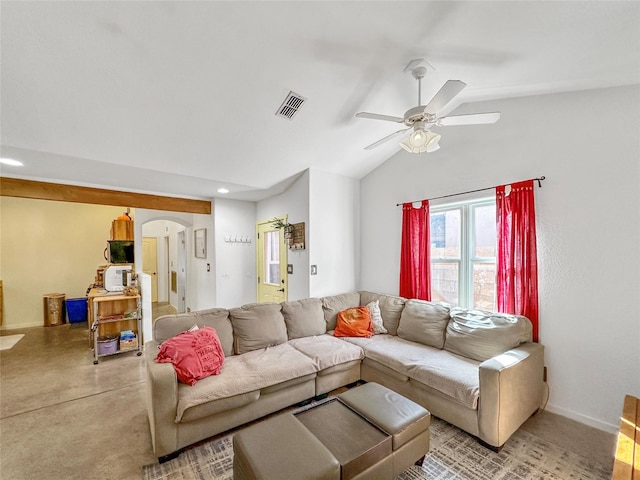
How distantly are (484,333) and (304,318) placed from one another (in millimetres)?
1876

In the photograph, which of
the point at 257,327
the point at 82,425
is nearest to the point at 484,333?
the point at 257,327

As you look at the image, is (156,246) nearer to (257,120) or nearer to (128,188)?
(128,188)

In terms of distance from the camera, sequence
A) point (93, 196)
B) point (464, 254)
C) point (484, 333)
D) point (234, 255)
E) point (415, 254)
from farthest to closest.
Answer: point (234, 255) → point (93, 196) → point (415, 254) → point (464, 254) → point (484, 333)

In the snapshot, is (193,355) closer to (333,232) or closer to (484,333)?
(333,232)

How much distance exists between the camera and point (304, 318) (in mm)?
3205

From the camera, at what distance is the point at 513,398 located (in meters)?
2.05

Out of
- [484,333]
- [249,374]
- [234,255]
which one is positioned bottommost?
[249,374]

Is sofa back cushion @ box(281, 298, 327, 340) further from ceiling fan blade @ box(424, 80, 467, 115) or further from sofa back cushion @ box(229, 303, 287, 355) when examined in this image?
ceiling fan blade @ box(424, 80, 467, 115)

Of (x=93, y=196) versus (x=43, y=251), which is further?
(x=43, y=251)

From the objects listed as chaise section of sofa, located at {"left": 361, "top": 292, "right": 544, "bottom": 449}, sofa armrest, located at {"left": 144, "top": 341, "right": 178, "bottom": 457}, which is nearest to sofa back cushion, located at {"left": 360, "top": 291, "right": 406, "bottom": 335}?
chaise section of sofa, located at {"left": 361, "top": 292, "right": 544, "bottom": 449}

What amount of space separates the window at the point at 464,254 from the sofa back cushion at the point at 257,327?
6.67ft

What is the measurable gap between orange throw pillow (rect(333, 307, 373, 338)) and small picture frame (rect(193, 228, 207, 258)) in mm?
3128

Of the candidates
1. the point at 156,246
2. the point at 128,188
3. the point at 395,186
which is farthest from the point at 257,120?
the point at 156,246

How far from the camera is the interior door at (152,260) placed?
7562 millimetres
